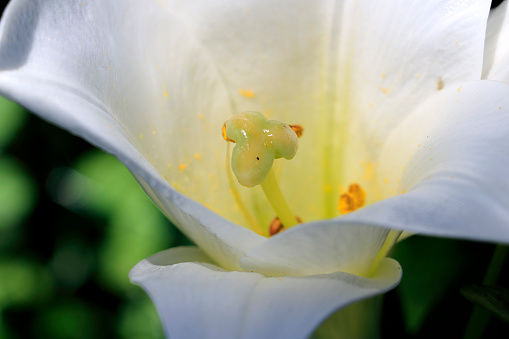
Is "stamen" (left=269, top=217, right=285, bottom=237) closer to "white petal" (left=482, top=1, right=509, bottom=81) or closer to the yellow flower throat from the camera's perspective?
the yellow flower throat

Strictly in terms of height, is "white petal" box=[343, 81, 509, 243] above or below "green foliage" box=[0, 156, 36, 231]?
above

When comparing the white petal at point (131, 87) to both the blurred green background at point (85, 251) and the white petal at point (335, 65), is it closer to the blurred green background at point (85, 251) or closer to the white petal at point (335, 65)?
the white petal at point (335, 65)

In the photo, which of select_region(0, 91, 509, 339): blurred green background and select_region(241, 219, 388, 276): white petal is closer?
select_region(241, 219, 388, 276): white petal

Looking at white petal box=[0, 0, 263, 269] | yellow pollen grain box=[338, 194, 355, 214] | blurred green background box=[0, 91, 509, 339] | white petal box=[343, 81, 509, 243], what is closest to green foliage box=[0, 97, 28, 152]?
blurred green background box=[0, 91, 509, 339]

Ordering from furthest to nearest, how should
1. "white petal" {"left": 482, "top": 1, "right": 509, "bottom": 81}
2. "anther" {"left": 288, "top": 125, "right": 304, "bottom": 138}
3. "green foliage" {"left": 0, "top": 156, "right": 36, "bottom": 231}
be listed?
1. "green foliage" {"left": 0, "top": 156, "right": 36, "bottom": 231}
2. "anther" {"left": 288, "top": 125, "right": 304, "bottom": 138}
3. "white petal" {"left": 482, "top": 1, "right": 509, "bottom": 81}

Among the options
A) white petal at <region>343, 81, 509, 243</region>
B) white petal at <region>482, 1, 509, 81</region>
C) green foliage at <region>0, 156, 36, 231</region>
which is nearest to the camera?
white petal at <region>343, 81, 509, 243</region>

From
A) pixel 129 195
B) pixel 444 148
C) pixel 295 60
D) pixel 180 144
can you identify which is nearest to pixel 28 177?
pixel 129 195

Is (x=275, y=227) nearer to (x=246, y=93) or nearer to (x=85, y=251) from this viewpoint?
(x=246, y=93)
